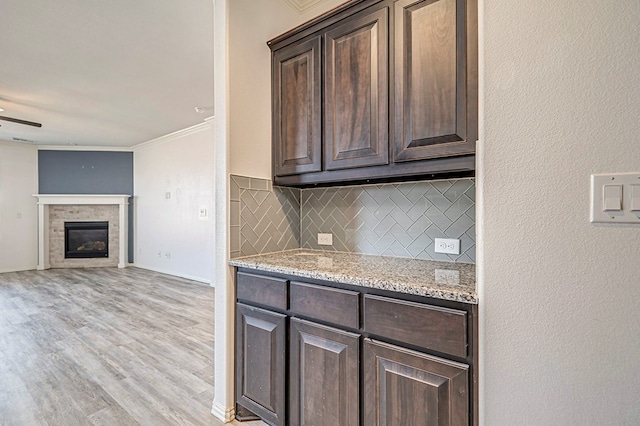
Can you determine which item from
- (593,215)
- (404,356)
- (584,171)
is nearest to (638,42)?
(584,171)

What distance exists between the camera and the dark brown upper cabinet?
132 cm

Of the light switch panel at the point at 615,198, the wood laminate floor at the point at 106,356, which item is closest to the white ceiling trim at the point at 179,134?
the wood laminate floor at the point at 106,356

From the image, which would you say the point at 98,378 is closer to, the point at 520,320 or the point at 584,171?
the point at 520,320

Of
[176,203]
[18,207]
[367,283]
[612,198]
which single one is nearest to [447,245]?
[367,283]

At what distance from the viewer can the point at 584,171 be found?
2.72 ft

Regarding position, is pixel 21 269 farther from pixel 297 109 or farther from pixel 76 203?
pixel 297 109

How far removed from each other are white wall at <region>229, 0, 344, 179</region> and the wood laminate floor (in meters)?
1.59

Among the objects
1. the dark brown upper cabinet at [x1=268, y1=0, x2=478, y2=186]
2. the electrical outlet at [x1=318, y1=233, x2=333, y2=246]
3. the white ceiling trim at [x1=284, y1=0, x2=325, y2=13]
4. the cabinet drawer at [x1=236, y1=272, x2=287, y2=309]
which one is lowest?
the cabinet drawer at [x1=236, y1=272, x2=287, y2=309]

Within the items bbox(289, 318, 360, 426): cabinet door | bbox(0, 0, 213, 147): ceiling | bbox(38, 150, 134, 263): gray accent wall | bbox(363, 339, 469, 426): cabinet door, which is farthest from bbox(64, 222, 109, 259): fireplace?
bbox(363, 339, 469, 426): cabinet door

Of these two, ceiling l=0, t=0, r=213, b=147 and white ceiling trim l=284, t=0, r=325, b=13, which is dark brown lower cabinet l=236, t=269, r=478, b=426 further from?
ceiling l=0, t=0, r=213, b=147

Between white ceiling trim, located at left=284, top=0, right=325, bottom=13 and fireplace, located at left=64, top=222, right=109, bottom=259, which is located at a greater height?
white ceiling trim, located at left=284, top=0, right=325, bottom=13

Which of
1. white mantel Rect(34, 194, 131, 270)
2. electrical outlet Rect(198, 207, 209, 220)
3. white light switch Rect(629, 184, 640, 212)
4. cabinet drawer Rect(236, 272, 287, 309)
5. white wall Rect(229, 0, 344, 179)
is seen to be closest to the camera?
white light switch Rect(629, 184, 640, 212)

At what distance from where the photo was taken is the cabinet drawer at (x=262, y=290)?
1518mm

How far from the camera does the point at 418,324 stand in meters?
1.10
